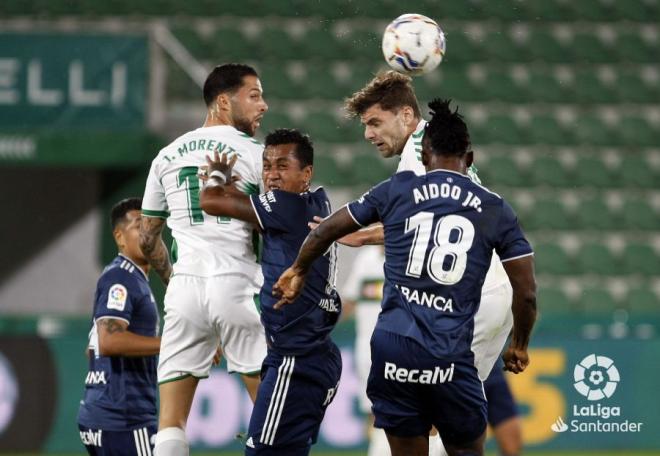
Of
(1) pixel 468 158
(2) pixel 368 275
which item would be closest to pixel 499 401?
(1) pixel 468 158

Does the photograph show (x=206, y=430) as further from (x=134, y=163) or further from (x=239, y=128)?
(x=239, y=128)

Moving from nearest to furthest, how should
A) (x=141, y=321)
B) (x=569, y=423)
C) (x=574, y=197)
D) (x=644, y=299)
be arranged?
(x=141, y=321), (x=569, y=423), (x=644, y=299), (x=574, y=197)

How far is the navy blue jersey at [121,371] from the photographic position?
18.1 feet

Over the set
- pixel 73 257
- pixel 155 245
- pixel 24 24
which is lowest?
pixel 155 245

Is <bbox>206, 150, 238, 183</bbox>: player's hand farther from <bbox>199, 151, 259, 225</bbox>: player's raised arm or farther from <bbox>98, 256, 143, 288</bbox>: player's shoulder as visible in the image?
<bbox>98, 256, 143, 288</bbox>: player's shoulder

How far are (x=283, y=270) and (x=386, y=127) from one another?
0.97m

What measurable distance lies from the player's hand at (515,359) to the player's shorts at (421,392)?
24cm

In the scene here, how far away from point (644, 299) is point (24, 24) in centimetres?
702

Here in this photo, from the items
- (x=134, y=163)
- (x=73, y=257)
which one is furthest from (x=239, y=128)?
(x=73, y=257)

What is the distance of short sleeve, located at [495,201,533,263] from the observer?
4.76 metres

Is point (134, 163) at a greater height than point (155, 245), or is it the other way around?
point (134, 163)

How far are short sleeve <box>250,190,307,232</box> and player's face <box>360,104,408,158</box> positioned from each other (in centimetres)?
65

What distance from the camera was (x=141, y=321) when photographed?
226 inches

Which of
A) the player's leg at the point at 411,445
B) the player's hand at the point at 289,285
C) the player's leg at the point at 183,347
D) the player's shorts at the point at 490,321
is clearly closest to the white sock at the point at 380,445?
the player's shorts at the point at 490,321
